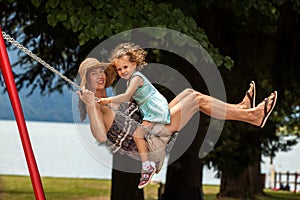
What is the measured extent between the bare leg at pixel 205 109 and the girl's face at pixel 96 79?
18.3 inches

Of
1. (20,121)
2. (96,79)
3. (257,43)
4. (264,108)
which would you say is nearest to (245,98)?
(264,108)

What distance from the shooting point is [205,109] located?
198 inches

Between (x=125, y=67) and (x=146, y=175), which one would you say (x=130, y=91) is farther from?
(x=146, y=175)

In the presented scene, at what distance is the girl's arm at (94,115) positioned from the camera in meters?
4.79

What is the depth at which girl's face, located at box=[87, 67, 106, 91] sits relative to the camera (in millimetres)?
4938

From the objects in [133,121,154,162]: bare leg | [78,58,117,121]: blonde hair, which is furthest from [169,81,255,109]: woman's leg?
[78,58,117,121]: blonde hair

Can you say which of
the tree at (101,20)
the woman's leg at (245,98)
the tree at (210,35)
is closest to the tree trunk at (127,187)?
the tree at (101,20)

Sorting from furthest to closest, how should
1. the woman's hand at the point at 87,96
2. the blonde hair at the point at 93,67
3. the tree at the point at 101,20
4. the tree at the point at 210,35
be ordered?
the tree at the point at 210,35
the tree at the point at 101,20
the blonde hair at the point at 93,67
the woman's hand at the point at 87,96

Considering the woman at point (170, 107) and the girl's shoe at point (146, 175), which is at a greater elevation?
the woman at point (170, 107)

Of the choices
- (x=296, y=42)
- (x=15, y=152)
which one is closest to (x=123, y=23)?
(x=296, y=42)

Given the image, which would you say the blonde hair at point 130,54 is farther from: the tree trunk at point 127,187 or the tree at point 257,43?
the tree trunk at point 127,187

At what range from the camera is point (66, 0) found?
834 centimetres

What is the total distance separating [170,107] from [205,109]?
0.78ft

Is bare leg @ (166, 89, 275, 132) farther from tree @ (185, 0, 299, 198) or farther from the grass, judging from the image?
the grass
